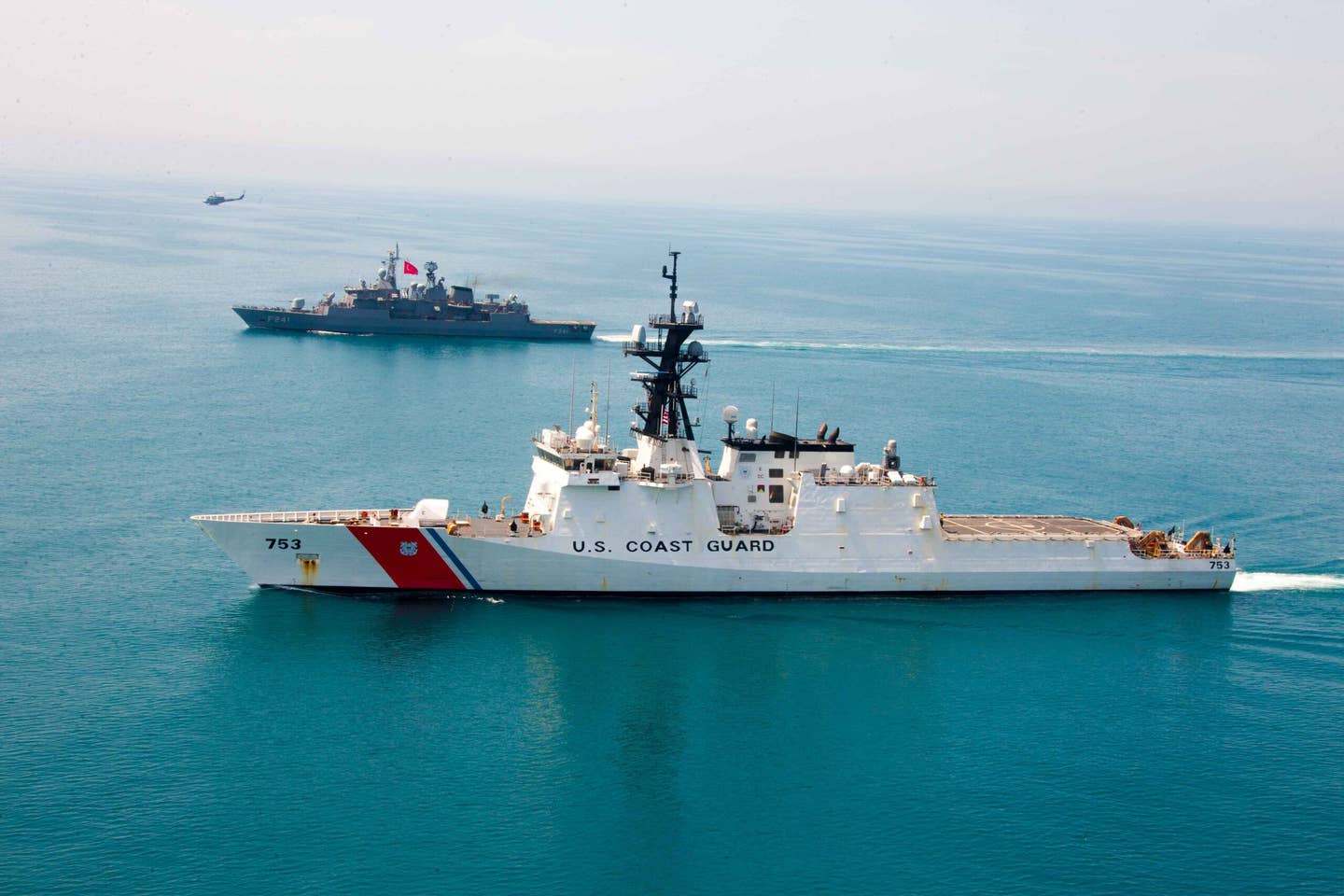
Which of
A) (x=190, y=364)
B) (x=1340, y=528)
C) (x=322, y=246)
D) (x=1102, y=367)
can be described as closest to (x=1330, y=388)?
(x=1102, y=367)

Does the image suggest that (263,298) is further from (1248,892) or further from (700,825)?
(1248,892)

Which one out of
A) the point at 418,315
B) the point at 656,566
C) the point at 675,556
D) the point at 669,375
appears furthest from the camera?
the point at 418,315

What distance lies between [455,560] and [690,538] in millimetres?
6166

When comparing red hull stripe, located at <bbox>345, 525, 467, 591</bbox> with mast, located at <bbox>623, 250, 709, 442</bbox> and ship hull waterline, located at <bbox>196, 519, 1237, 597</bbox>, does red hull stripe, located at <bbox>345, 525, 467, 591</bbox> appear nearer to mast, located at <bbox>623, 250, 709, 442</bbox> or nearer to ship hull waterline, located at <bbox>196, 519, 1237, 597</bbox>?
ship hull waterline, located at <bbox>196, 519, 1237, 597</bbox>

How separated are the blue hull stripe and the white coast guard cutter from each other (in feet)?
0.17

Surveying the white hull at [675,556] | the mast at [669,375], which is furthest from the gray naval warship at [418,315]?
the white hull at [675,556]

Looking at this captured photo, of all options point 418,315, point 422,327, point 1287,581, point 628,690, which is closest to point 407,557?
point 628,690

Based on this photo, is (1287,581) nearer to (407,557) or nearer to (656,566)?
(656,566)

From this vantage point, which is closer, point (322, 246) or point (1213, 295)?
point (1213, 295)

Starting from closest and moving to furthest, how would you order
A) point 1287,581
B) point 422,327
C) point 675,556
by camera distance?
point 675,556
point 1287,581
point 422,327

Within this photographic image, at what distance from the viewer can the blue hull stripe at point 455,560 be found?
31328 mm

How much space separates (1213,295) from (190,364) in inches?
3941

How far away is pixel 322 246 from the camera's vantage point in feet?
472

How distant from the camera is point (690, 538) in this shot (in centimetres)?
3234
